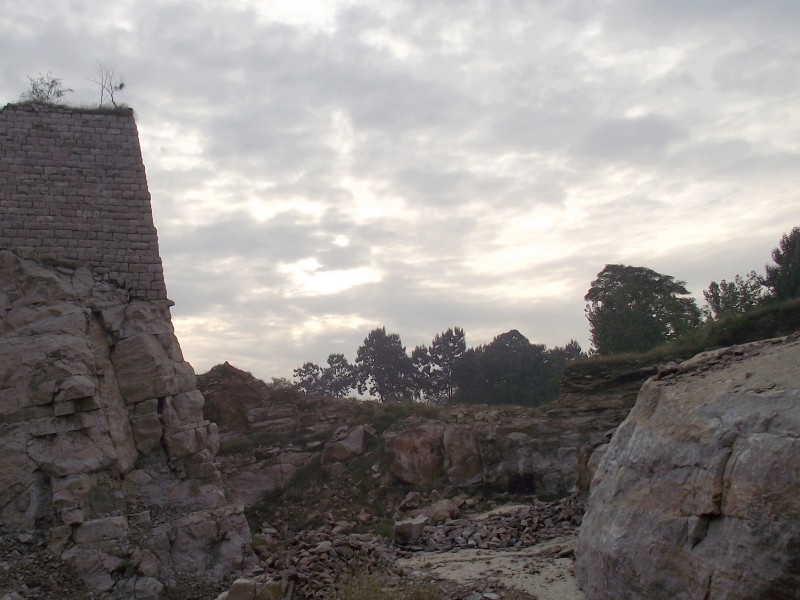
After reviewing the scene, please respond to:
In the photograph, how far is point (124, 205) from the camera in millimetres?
11117

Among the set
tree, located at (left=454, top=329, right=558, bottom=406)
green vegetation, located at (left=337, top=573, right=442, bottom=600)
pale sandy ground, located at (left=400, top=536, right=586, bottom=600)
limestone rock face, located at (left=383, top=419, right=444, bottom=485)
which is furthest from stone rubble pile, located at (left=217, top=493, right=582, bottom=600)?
tree, located at (left=454, top=329, right=558, bottom=406)

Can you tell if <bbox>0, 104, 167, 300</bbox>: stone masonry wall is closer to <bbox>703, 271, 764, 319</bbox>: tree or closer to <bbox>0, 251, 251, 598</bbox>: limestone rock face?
<bbox>0, 251, 251, 598</bbox>: limestone rock face

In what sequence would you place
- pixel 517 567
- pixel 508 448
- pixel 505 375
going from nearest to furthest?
pixel 517 567
pixel 508 448
pixel 505 375

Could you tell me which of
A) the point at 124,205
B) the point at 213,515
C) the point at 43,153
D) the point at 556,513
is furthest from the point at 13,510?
the point at 556,513

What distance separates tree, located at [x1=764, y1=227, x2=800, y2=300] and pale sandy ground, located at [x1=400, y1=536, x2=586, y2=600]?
1509 cm

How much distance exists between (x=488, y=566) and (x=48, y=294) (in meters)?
7.18

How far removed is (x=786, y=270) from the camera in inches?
851

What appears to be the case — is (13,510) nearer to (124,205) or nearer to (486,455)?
(124,205)

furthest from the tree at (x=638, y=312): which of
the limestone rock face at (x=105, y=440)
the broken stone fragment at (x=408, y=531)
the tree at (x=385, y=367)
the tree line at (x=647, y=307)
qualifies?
the limestone rock face at (x=105, y=440)

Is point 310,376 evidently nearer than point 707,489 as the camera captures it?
No

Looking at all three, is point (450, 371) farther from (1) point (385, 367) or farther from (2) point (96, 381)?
(2) point (96, 381)

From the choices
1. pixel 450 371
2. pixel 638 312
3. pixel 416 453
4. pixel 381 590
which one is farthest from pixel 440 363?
pixel 381 590

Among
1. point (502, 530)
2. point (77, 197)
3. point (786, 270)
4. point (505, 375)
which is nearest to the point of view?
point (502, 530)

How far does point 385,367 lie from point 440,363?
2.78m
